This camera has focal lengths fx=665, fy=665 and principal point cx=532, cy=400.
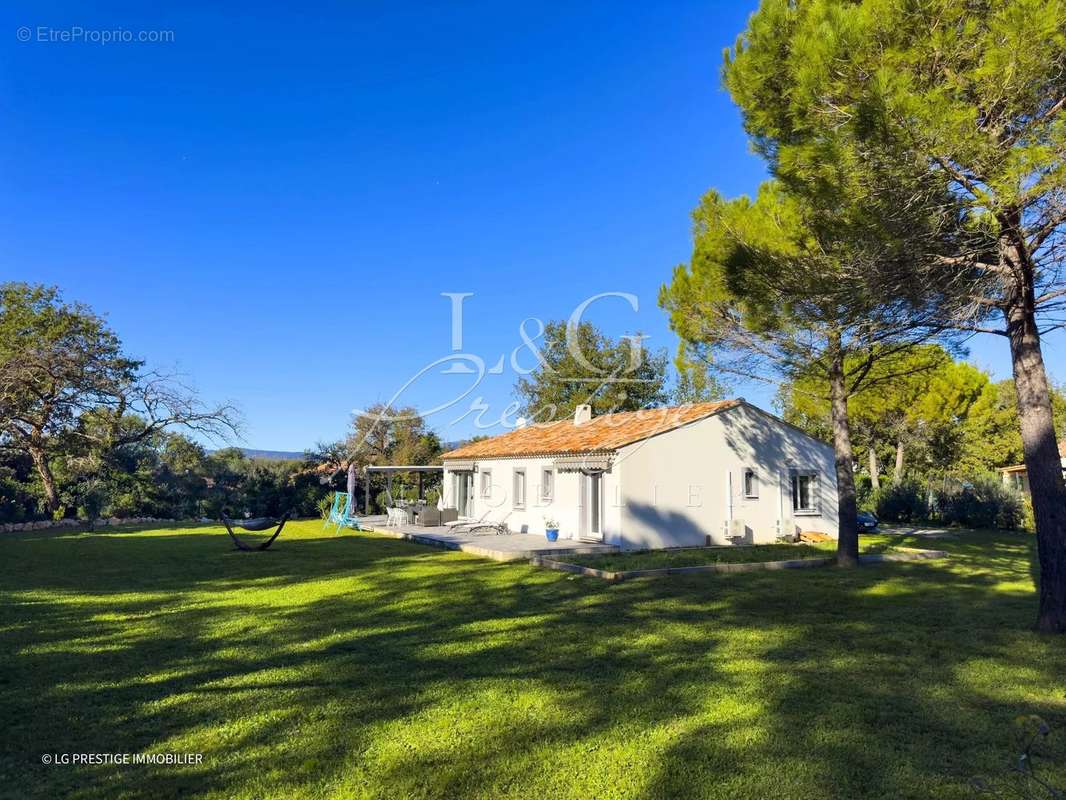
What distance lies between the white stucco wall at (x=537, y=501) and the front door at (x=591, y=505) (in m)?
0.15

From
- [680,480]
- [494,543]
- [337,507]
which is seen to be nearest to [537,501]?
[494,543]

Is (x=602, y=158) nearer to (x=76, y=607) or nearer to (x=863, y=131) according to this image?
(x=863, y=131)

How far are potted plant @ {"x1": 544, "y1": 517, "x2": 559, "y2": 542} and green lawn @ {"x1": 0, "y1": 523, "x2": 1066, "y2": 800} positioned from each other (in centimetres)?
786

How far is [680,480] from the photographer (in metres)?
18.7

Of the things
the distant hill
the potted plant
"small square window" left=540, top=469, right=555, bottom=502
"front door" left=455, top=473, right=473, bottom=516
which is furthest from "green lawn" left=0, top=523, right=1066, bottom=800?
the distant hill

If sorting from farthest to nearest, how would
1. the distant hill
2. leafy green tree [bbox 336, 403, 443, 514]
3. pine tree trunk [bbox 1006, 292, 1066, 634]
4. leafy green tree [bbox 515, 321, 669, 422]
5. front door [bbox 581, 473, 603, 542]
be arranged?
leafy green tree [bbox 515, 321, 669, 422] < the distant hill < leafy green tree [bbox 336, 403, 443, 514] < front door [bbox 581, 473, 603, 542] < pine tree trunk [bbox 1006, 292, 1066, 634]

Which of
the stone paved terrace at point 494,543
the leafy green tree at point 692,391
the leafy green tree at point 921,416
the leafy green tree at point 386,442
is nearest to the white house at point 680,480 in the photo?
the stone paved terrace at point 494,543

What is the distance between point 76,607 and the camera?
9625mm

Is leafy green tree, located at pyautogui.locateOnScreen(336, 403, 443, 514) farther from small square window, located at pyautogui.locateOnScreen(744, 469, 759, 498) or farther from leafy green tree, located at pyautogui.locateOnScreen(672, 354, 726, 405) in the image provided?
small square window, located at pyautogui.locateOnScreen(744, 469, 759, 498)

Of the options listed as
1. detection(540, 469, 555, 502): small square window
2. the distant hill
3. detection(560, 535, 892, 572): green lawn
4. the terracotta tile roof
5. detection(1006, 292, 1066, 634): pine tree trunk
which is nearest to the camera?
detection(1006, 292, 1066, 634): pine tree trunk

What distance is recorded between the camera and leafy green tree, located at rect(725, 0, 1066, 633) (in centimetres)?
770

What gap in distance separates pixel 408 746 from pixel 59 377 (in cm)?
2065

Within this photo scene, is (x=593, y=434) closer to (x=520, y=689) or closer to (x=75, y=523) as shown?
(x=520, y=689)

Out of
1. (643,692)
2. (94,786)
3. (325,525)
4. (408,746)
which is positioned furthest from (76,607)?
(325,525)
